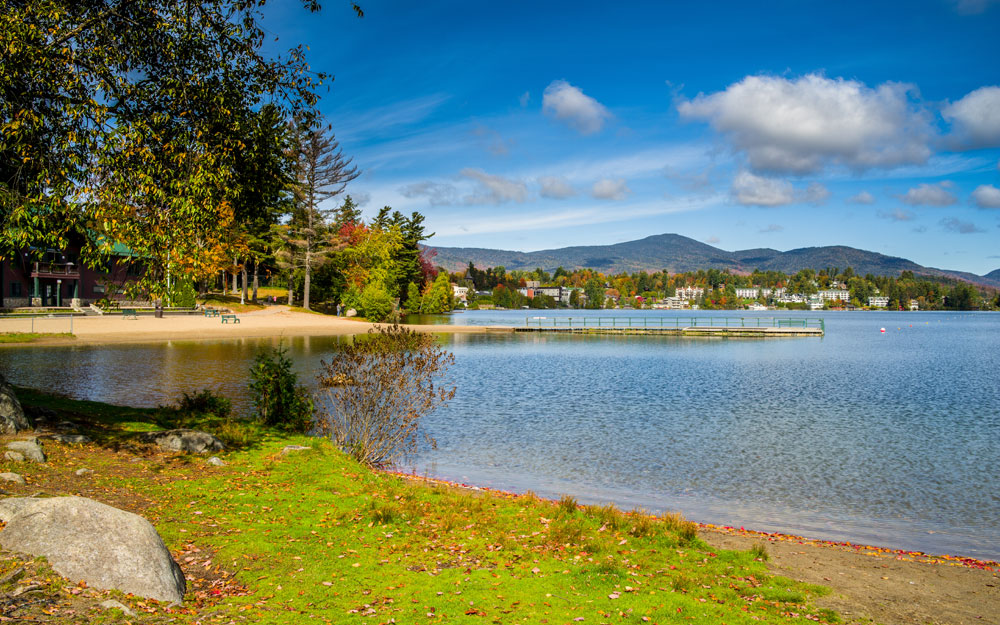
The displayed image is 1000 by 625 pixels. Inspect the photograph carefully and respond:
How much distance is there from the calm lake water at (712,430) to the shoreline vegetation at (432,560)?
8.71 feet

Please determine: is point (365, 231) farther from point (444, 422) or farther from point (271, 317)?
point (444, 422)

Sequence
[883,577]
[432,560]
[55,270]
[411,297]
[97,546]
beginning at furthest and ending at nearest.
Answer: [411,297] < [55,270] < [883,577] < [432,560] < [97,546]

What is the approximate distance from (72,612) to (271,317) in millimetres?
60792

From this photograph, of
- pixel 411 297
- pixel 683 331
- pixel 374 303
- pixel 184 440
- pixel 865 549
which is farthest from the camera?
pixel 411 297

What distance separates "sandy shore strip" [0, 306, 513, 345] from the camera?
42.7 metres

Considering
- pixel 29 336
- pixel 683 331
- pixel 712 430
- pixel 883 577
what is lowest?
pixel 712 430

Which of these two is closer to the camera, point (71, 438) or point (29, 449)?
point (29, 449)

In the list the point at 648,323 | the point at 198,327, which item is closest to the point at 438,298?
the point at 648,323

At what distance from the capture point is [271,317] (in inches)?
2470

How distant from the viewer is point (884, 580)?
799 cm

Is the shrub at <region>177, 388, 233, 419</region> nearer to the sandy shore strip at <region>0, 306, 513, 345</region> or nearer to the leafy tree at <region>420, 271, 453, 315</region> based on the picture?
the sandy shore strip at <region>0, 306, 513, 345</region>

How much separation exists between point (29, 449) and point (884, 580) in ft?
39.5

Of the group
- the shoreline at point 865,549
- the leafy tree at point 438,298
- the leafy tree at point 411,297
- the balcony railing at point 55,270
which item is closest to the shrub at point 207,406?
the shoreline at point 865,549

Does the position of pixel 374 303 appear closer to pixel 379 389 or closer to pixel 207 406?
pixel 207 406
